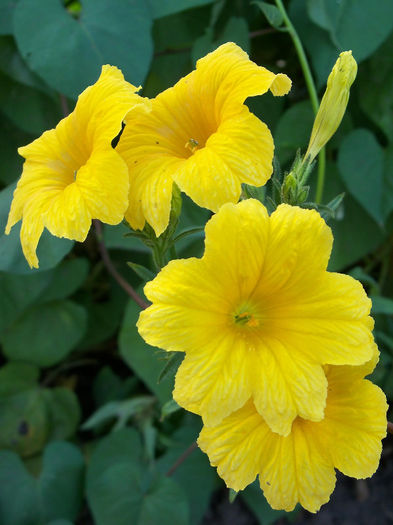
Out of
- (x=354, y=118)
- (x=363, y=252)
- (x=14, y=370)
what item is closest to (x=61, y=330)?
(x=14, y=370)

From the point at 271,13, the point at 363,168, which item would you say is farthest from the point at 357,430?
the point at 363,168

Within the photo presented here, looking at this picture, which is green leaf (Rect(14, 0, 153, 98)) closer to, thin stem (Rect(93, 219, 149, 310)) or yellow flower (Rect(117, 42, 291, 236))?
thin stem (Rect(93, 219, 149, 310))

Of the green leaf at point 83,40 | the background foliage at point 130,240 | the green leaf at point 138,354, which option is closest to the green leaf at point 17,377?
the background foliage at point 130,240

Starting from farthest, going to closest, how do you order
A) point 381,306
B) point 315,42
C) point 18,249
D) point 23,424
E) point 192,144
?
point 23,424 < point 315,42 < point 381,306 < point 18,249 < point 192,144

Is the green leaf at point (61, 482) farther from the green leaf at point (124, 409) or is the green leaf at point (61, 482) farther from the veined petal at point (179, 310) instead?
the veined petal at point (179, 310)

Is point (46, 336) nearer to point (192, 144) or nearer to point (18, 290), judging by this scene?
point (18, 290)

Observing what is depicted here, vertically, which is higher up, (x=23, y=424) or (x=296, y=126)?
(x=296, y=126)
